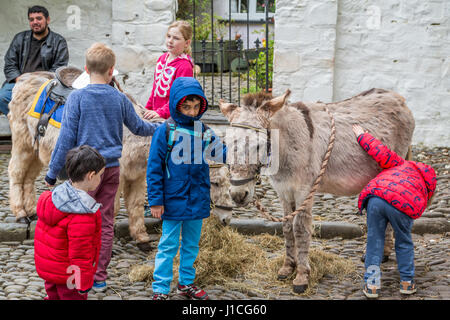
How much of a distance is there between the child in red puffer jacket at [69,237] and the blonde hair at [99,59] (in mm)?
1054

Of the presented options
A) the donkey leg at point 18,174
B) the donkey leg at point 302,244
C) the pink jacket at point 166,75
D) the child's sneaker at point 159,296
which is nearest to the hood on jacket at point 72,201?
the child's sneaker at point 159,296

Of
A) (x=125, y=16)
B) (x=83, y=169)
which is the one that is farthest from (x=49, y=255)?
(x=125, y=16)

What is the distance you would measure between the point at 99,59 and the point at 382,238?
8.02 feet

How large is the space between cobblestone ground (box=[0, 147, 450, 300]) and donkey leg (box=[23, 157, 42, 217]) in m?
0.20

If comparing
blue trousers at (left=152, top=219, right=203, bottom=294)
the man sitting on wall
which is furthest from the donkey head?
the man sitting on wall

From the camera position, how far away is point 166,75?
489 cm

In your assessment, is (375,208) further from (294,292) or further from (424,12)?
(424,12)

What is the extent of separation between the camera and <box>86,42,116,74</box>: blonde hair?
3.88 m

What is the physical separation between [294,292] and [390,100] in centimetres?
185

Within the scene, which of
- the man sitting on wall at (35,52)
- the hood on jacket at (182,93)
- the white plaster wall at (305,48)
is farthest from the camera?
the white plaster wall at (305,48)

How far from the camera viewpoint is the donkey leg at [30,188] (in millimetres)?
5566

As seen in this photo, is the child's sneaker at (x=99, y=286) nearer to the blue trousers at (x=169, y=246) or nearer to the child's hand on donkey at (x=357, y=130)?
the blue trousers at (x=169, y=246)

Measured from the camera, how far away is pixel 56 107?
4.91 m

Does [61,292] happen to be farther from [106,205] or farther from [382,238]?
[382,238]
